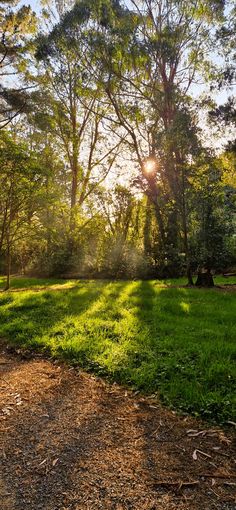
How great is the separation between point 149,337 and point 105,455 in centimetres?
287

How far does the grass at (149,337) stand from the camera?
12.2ft

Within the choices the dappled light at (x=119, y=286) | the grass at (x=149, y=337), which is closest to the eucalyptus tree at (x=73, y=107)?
the dappled light at (x=119, y=286)

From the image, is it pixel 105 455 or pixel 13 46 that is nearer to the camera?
pixel 105 455

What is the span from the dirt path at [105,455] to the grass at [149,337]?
0.36 meters

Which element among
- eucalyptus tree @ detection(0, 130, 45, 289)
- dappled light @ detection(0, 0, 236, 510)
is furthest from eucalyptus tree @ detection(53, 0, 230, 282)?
eucalyptus tree @ detection(0, 130, 45, 289)

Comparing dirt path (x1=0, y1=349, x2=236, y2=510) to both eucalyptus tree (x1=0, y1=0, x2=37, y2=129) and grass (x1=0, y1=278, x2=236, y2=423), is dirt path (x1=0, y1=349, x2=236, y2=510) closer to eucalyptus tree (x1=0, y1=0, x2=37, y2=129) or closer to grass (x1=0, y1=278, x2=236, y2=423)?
grass (x1=0, y1=278, x2=236, y2=423)

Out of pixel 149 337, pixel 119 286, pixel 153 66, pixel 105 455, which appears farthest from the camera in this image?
pixel 153 66

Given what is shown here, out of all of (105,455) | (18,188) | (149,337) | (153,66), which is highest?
(153,66)

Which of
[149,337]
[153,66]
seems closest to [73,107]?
[153,66]

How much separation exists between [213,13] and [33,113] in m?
9.17

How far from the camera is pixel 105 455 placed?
258 centimetres

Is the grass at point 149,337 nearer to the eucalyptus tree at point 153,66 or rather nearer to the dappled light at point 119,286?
the dappled light at point 119,286

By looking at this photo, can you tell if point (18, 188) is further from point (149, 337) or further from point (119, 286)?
point (149, 337)

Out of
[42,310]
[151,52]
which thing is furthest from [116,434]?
[151,52]
